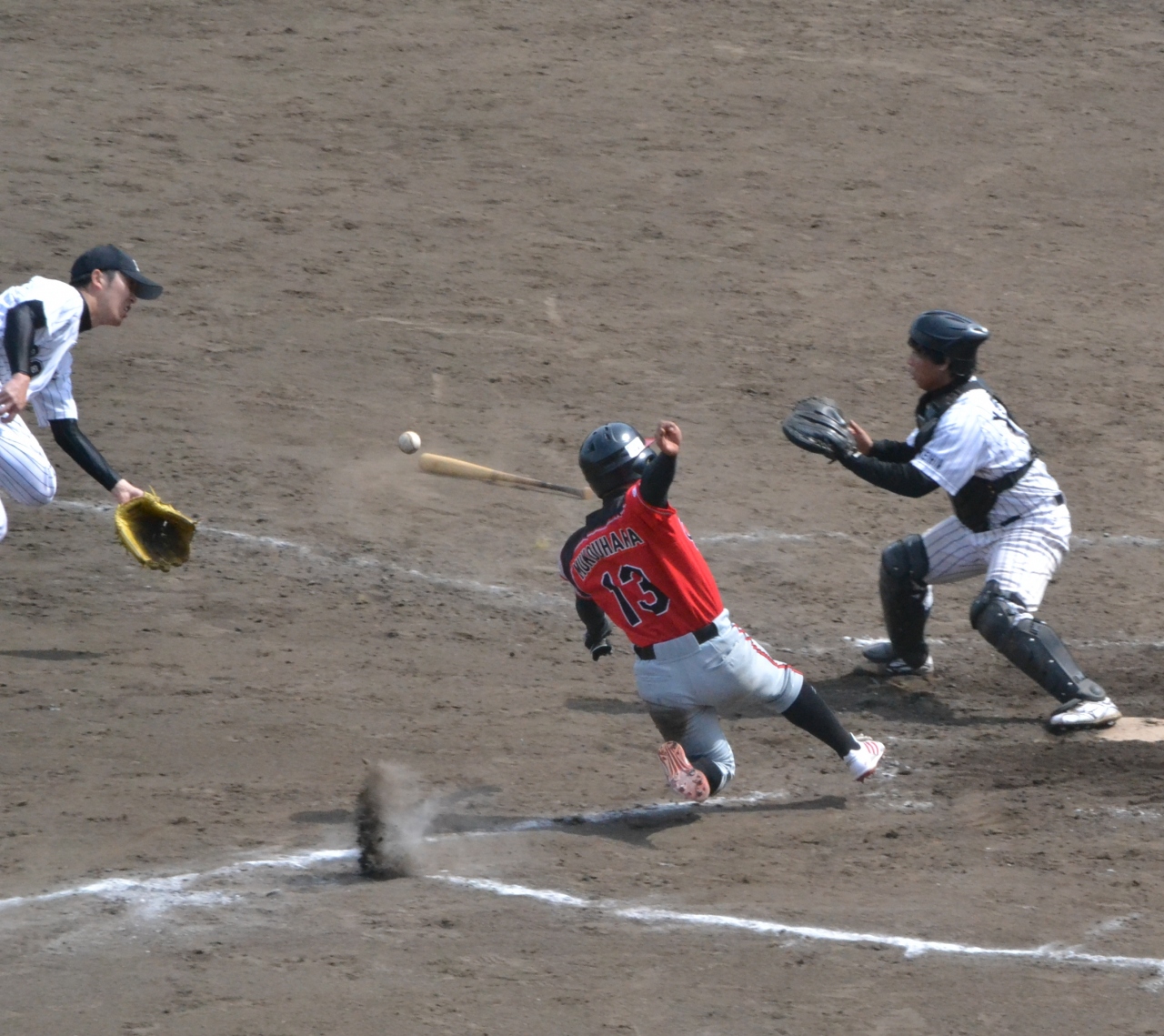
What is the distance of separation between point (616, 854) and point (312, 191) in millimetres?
7097

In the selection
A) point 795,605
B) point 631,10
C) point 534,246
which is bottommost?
point 795,605

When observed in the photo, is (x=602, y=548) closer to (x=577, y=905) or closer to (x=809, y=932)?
(x=577, y=905)

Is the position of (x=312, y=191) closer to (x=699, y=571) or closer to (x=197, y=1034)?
(x=699, y=571)

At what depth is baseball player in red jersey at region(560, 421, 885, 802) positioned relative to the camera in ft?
17.4

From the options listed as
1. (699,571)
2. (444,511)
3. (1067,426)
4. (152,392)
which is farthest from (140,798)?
(1067,426)

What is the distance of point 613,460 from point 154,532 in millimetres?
2210

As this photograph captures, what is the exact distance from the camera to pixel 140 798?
5.50m

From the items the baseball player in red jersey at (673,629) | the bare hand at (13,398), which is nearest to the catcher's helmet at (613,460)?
the baseball player in red jersey at (673,629)

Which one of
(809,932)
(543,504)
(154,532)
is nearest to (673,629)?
(809,932)

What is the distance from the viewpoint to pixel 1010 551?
252 inches

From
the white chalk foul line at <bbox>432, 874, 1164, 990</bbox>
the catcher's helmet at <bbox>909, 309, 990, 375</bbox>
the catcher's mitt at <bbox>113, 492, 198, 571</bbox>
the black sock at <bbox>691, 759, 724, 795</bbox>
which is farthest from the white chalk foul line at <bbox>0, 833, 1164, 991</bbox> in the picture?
the catcher's helmet at <bbox>909, 309, 990, 375</bbox>

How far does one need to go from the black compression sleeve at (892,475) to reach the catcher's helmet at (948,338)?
0.47 meters

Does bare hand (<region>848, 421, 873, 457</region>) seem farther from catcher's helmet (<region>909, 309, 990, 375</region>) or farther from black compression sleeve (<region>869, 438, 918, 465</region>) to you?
catcher's helmet (<region>909, 309, 990, 375</region>)

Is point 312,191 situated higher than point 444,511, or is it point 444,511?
point 312,191
